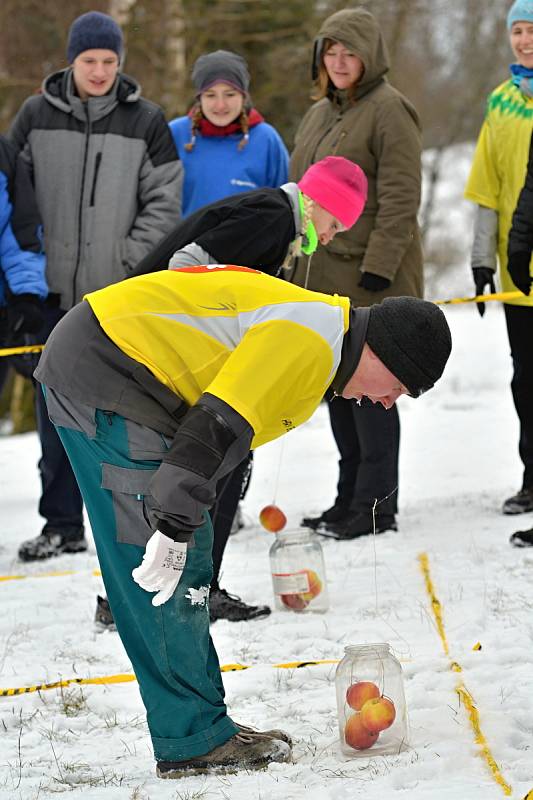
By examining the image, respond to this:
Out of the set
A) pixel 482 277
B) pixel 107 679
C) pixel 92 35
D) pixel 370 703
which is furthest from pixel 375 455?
pixel 370 703

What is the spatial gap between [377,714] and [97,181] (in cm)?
331

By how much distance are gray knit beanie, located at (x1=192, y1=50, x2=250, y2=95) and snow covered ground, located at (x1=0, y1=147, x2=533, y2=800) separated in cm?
226

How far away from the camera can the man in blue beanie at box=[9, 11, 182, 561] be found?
571cm

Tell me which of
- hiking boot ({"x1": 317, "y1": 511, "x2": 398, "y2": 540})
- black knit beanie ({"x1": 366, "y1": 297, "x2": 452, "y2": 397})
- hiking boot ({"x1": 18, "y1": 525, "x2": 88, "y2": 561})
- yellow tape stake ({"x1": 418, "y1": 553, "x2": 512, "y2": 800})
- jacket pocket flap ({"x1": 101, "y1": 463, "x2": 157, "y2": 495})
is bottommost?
hiking boot ({"x1": 18, "y1": 525, "x2": 88, "y2": 561})

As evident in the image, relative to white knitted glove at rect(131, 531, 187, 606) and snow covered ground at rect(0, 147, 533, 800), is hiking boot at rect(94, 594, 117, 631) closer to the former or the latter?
snow covered ground at rect(0, 147, 533, 800)

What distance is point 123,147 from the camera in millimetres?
5723

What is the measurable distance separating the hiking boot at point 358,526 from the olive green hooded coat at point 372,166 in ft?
3.44

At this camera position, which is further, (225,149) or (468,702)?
(225,149)

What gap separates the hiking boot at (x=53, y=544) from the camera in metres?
5.81

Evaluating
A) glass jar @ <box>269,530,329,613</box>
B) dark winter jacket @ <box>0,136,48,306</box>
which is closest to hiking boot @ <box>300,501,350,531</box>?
glass jar @ <box>269,530,329,613</box>

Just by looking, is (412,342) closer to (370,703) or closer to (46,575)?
(370,703)

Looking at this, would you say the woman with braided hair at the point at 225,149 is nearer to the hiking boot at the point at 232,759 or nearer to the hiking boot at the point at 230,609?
the hiking boot at the point at 230,609

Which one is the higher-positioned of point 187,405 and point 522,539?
point 187,405

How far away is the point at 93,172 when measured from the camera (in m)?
5.71
